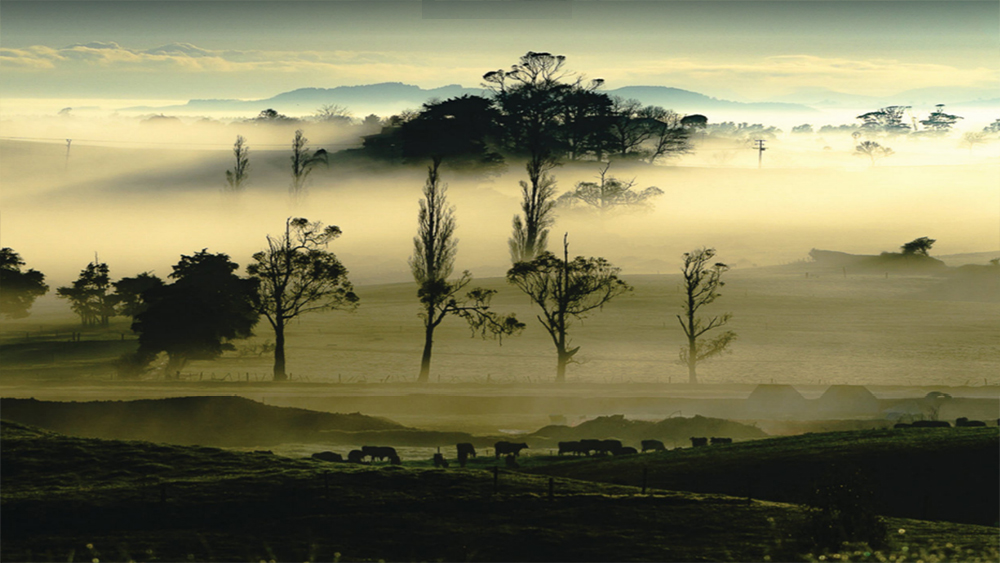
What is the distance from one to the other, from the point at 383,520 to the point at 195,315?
48.7m

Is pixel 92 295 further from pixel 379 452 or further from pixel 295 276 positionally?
pixel 379 452

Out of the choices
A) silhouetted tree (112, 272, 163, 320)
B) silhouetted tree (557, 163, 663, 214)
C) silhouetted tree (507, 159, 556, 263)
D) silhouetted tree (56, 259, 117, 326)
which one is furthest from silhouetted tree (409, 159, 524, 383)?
silhouetted tree (557, 163, 663, 214)

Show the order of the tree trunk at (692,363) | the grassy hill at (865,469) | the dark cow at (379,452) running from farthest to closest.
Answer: the tree trunk at (692,363) < the dark cow at (379,452) < the grassy hill at (865,469)

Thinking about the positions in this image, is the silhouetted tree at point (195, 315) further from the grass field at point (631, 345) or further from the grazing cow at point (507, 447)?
the grazing cow at point (507, 447)

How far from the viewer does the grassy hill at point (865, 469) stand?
3172 centimetres

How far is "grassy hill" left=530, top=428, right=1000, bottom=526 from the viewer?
104 ft

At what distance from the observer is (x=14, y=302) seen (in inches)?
3784

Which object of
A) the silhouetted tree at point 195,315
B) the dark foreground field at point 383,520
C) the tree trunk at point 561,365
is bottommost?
the dark foreground field at point 383,520

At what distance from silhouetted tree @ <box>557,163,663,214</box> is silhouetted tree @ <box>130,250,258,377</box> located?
7028cm

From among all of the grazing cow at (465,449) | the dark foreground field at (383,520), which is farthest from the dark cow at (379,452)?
the dark foreground field at (383,520)

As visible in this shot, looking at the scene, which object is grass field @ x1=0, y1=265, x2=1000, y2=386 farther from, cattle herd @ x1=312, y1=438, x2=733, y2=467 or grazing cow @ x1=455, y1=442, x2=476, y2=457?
grazing cow @ x1=455, y1=442, x2=476, y2=457

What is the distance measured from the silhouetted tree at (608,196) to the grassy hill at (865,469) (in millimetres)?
98371

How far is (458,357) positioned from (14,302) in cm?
4719

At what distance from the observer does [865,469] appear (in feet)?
110
